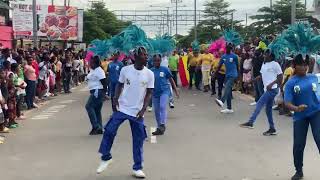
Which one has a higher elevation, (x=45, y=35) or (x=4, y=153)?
(x=45, y=35)

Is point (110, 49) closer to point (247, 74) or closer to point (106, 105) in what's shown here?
point (106, 105)

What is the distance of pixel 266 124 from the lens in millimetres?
13594

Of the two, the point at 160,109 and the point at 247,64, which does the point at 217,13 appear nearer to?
the point at 247,64

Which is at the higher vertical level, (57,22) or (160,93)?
(57,22)

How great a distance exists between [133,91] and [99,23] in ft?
194

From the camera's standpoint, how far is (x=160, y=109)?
12516mm

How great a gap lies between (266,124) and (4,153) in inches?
239

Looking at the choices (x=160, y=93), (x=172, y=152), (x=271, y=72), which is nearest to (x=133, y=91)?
(x=172, y=152)

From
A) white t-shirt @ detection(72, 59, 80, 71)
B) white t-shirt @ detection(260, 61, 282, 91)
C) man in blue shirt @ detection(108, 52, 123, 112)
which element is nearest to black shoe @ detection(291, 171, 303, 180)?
white t-shirt @ detection(260, 61, 282, 91)

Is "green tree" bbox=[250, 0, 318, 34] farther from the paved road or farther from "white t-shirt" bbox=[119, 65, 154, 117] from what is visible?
"white t-shirt" bbox=[119, 65, 154, 117]

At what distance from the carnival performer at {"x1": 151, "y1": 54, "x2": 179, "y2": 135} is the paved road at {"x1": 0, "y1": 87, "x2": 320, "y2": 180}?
0.28 meters

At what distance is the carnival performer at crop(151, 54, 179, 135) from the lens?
12.4m

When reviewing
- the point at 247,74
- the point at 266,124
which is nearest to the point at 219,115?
the point at 266,124

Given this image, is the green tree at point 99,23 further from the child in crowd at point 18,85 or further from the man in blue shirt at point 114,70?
the child in crowd at point 18,85
